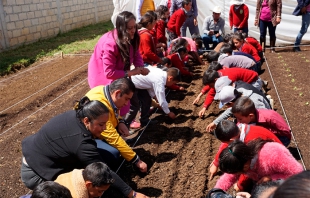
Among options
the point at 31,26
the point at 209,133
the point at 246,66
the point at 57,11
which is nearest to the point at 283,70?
the point at 246,66

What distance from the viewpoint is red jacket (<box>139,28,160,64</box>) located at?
4871 mm

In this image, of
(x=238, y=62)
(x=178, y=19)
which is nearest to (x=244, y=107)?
(x=238, y=62)

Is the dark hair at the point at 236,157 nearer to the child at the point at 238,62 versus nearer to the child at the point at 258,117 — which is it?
the child at the point at 258,117

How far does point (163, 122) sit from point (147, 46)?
3.92 feet

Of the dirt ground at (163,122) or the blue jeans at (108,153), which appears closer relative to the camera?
the blue jeans at (108,153)

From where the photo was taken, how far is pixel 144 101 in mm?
4375

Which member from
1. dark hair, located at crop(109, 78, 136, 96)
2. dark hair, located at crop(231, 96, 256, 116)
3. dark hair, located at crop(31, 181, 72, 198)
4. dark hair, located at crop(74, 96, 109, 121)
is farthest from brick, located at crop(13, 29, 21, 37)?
dark hair, located at crop(31, 181, 72, 198)

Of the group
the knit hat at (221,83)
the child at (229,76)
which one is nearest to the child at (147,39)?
the child at (229,76)

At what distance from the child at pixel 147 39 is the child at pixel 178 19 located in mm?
2536

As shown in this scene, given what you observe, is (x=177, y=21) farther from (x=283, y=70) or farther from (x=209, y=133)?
(x=209, y=133)

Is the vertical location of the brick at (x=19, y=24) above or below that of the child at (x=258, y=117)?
below

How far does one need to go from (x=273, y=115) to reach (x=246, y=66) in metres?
2.01

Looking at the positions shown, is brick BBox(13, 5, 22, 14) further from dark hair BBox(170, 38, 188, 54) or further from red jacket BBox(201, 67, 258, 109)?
red jacket BBox(201, 67, 258, 109)

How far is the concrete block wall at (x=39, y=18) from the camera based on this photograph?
962 cm
